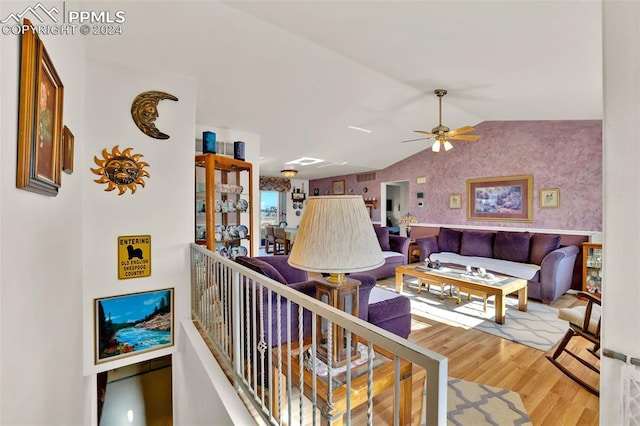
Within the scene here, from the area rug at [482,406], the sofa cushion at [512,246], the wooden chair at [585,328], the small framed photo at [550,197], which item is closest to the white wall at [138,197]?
the area rug at [482,406]

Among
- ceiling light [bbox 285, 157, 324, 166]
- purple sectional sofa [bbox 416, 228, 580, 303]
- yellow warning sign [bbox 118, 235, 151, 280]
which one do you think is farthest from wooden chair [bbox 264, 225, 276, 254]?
yellow warning sign [bbox 118, 235, 151, 280]

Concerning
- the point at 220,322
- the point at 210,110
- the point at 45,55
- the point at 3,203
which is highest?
the point at 210,110

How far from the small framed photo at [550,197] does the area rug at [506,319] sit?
182cm

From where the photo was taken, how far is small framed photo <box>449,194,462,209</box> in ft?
19.8

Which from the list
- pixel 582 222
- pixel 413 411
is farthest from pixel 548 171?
pixel 413 411

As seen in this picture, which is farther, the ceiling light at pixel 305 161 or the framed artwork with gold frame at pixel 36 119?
the ceiling light at pixel 305 161

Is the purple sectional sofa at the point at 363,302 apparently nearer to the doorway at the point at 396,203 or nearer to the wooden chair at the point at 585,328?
the wooden chair at the point at 585,328

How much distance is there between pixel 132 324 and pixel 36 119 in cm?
207

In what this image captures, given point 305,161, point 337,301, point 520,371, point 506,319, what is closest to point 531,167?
point 506,319

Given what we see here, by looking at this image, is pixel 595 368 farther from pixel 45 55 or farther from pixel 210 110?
pixel 210 110

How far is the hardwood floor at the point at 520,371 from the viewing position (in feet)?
6.29

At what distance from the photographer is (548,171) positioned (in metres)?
4.82

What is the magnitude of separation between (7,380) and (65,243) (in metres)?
1.03

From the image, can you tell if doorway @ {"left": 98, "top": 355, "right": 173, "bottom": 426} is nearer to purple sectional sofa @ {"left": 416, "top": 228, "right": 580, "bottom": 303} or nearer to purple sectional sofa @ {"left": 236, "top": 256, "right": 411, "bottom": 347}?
purple sectional sofa @ {"left": 236, "top": 256, "right": 411, "bottom": 347}
